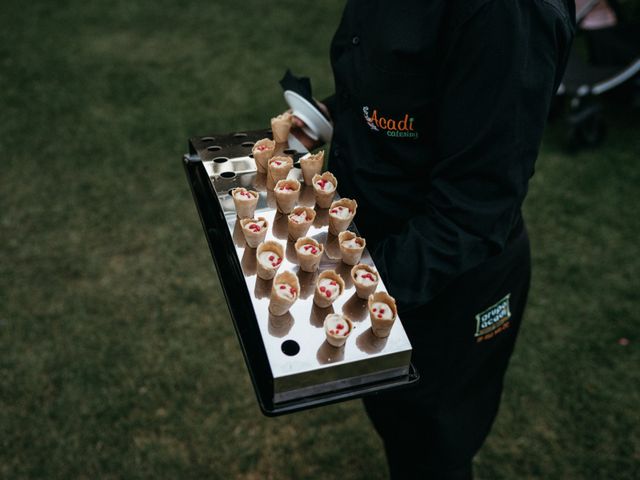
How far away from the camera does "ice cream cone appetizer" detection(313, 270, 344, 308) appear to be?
1.20 m

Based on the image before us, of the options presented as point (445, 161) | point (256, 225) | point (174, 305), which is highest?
point (445, 161)

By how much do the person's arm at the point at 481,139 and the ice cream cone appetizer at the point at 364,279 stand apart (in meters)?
0.09

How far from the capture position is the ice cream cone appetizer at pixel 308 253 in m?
1.25

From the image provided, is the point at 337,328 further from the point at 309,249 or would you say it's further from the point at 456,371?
the point at 456,371

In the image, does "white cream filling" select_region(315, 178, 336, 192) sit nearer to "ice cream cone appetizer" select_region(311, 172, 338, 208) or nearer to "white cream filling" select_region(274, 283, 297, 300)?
"ice cream cone appetizer" select_region(311, 172, 338, 208)

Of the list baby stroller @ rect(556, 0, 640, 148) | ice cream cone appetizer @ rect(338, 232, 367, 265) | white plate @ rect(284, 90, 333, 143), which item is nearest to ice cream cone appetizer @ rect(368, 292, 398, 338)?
ice cream cone appetizer @ rect(338, 232, 367, 265)

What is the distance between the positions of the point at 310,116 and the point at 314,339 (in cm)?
78

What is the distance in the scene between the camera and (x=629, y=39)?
4707mm

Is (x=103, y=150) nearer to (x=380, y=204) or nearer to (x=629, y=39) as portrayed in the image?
(x=380, y=204)

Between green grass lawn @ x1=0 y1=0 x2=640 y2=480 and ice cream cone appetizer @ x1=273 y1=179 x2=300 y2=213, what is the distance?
5.19 feet

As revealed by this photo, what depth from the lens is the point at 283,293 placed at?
1174 millimetres

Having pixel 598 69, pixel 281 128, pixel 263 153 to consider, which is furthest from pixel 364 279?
pixel 598 69

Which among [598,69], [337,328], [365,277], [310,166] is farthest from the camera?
[598,69]

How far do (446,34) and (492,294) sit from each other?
0.77m
